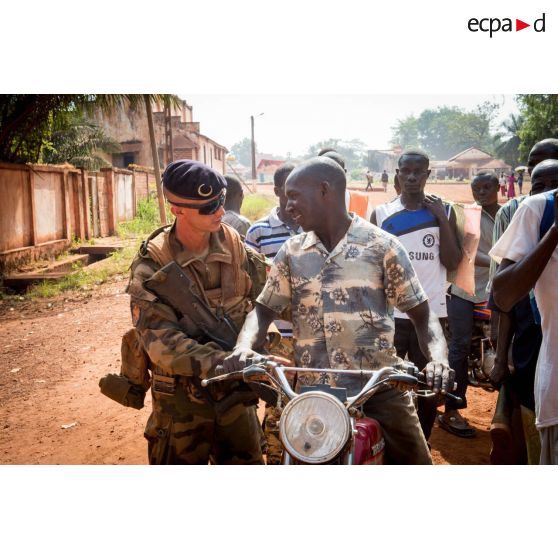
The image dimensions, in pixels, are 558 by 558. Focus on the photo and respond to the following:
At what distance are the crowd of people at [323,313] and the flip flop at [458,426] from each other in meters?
1.00

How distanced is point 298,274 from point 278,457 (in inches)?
59.0

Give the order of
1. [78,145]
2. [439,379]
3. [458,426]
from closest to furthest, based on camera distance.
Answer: [439,379] < [458,426] < [78,145]

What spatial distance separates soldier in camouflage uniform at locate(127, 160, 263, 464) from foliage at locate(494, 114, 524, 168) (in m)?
40.5

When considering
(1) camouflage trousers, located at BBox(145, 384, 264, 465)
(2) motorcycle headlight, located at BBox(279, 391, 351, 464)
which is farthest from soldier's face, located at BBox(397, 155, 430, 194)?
(2) motorcycle headlight, located at BBox(279, 391, 351, 464)

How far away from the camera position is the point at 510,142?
135 feet

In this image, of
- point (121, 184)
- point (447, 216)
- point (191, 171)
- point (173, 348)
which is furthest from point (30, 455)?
point (121, 184)

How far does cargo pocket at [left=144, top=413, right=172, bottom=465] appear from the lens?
263 cm

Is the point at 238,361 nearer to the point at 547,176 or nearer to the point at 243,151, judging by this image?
the point at 547,176

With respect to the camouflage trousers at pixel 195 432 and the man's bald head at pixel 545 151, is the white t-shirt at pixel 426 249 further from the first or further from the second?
the camouflage trousers at pixel 195 432

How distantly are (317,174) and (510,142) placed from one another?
139 feet

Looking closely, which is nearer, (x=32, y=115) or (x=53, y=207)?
(x=32, y=115)

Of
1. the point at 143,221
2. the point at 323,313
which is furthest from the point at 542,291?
the point at 143,221

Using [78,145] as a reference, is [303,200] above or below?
below

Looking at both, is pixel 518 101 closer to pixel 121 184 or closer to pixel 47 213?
pixel 121 184
